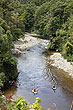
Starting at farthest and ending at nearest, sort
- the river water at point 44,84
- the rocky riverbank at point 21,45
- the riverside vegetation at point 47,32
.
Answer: the rocky riverbank at point 21,45 → the riverside vegetation at point 47,32 → the river water at point 44,84

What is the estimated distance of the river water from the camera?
16.6 m

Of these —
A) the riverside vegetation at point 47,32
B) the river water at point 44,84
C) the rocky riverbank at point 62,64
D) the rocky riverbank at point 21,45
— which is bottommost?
the river water at point 44,84

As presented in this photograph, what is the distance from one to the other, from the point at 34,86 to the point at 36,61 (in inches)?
422

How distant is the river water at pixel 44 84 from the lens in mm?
16609

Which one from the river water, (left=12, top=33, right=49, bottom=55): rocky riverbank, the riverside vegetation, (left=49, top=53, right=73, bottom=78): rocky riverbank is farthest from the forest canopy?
the river water

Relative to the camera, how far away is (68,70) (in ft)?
83.1

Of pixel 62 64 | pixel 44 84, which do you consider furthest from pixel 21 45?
pixel 44 84

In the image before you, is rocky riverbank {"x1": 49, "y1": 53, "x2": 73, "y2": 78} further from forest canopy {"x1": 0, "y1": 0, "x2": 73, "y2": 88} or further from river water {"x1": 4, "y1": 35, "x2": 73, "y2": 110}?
forest canopy {"x1": 0, "y1": 0, "x2": 73, "y2": 88}

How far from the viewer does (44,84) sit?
20.5m

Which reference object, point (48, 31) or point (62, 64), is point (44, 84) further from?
point (48, 31)

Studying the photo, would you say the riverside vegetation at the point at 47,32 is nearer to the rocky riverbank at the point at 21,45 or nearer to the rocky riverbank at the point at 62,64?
the rocky riverbank at the point at 62,64

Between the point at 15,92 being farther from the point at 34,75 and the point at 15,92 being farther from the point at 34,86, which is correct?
the point at 34,75

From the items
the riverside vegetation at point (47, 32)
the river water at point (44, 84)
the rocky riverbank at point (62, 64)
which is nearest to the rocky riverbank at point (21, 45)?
the riverside vegetation at point (47, 32)

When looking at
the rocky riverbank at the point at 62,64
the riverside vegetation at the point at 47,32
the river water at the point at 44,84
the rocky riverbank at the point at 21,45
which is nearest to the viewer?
the river water at the point at 44,84
